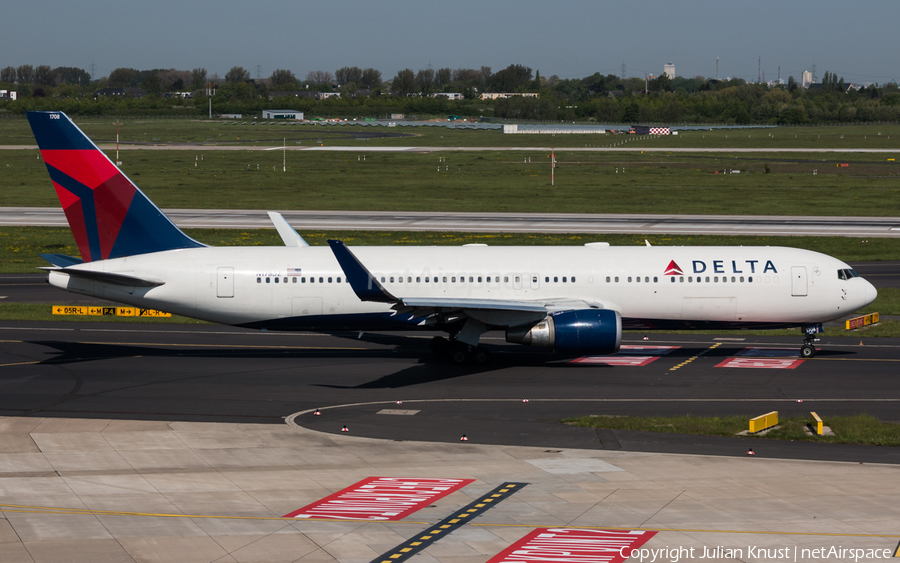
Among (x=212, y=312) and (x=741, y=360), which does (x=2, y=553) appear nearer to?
(x=212, y=312)

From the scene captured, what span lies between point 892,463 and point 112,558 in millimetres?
20150

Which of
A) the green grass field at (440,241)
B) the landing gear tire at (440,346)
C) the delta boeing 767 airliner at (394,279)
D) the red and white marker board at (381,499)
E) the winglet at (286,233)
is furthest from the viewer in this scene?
the green grass field at (440,241)

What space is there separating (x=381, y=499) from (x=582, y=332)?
15.0 metres

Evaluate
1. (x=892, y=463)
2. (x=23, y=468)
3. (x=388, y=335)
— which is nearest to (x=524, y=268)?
(x=388, y=335)

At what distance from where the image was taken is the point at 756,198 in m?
103

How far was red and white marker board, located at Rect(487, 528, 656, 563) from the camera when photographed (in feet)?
61.5

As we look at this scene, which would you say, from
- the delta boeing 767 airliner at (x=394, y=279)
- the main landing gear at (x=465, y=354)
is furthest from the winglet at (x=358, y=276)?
the main landing gear at (x=465, y=354)

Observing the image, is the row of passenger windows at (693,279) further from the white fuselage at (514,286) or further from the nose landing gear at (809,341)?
the nose landing gear at (809,341)

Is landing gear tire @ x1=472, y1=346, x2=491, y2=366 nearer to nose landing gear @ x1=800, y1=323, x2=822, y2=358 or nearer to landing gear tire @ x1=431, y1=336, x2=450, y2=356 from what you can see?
landing gear tire @ x1=431, y1=336, x2=450, y2=356

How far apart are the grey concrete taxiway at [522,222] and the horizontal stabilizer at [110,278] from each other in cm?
4065

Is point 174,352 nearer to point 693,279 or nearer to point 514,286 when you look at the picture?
point 514,286

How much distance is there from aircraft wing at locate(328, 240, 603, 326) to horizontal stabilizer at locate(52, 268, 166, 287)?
910 cm

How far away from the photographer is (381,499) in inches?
888

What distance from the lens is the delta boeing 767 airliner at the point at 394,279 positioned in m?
38.6
